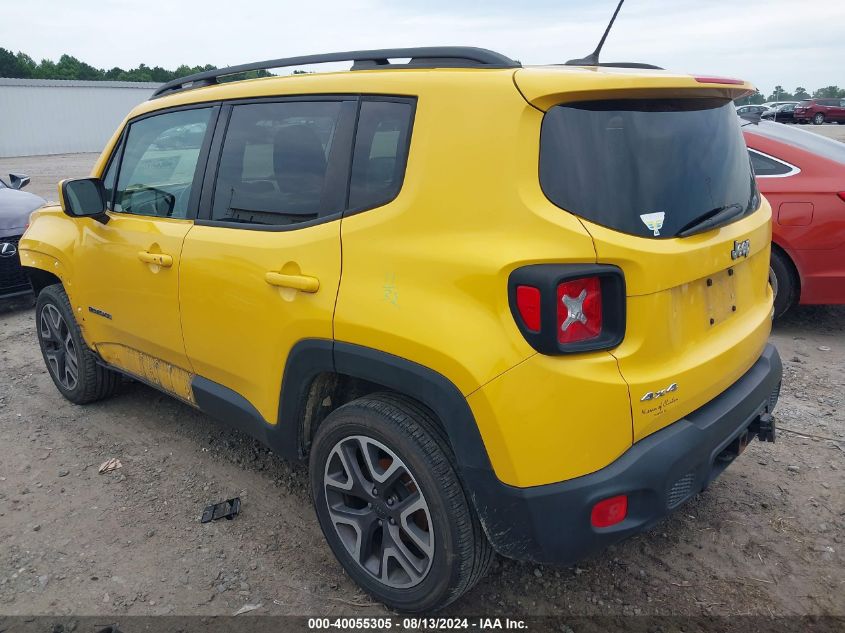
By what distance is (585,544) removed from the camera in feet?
6.83

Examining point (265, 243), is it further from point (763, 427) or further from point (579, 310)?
point (763, 427)

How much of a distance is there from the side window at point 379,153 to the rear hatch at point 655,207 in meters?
0.46

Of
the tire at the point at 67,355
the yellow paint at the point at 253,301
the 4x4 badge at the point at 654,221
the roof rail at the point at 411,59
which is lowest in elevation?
the tire at the point at 67,355

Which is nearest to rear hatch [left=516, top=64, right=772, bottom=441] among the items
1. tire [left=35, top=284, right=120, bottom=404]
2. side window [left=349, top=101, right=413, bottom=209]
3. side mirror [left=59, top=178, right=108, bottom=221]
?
side window [left=349, top=101, right=413, bottom=209]

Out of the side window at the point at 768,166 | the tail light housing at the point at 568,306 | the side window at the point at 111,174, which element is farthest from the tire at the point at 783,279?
the side window at the point at 111,174

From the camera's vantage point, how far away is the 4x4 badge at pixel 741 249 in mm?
2375

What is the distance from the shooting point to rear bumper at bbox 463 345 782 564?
201cm

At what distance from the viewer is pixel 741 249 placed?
2426 millimetres

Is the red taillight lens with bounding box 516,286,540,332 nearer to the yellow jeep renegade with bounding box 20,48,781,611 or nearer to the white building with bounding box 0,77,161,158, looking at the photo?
the yellow jeep renegade with bounding box 20,48,781,611

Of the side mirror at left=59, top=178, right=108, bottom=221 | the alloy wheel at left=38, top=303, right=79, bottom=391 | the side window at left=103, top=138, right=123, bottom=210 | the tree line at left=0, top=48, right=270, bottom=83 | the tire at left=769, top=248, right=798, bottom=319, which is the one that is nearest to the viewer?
the side mirror at left=59, top=178, right=108, bottom=221

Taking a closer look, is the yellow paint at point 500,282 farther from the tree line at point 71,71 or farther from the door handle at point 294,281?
the tree line at point 71,71

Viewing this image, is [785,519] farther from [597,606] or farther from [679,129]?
[679,129]

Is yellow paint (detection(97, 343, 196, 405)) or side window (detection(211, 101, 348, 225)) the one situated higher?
side window (detection(211, 101, 348, 225))

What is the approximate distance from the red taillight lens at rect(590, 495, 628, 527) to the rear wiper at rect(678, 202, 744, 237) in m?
0.84
